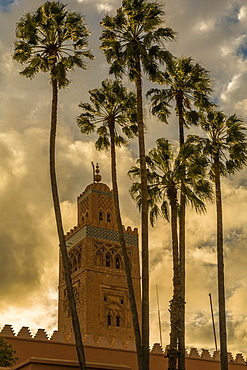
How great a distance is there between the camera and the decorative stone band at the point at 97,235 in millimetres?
46219

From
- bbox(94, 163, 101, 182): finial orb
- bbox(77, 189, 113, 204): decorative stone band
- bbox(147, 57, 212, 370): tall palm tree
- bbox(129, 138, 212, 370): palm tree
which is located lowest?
bbox(129, 138, 212, 370): palm tree

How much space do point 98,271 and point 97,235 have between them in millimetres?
3153

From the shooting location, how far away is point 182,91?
27.3 m

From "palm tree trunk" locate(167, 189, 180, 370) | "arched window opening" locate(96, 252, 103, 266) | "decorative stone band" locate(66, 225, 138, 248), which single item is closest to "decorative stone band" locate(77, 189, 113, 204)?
"decorative stone band" locate(66, 225, 138, 248)

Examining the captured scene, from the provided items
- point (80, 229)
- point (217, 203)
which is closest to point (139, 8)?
point (217, 203)

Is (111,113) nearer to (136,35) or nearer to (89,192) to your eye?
(136,35)

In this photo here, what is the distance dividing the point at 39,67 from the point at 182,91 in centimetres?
711

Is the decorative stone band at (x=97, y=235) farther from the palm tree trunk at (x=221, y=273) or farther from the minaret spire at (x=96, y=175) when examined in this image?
the palm tree trunk at (x=221, y=273)

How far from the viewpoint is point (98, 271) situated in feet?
148

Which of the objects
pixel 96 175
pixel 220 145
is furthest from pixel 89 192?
pixel 220 145

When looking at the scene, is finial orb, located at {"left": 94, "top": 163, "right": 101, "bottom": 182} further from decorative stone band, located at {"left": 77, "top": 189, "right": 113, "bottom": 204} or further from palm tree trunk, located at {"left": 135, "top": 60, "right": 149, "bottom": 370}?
palm tree trunk, located at {"left": 135, "top": 60, "right": 149, "bottom": 370}

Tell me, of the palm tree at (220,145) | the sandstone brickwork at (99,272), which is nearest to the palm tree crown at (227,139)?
the palm tree at (220,145)

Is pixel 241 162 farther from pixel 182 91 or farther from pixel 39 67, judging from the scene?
pixel 39 67

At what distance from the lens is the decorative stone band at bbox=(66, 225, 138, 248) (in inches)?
1820
